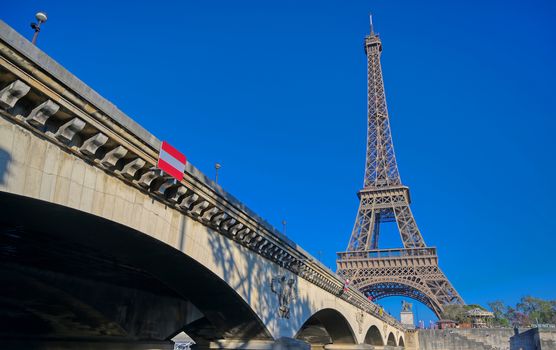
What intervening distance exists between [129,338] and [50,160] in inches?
558

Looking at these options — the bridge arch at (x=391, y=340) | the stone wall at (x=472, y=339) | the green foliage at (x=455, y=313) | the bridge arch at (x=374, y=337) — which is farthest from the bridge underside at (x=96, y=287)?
the green foliage at (x=455, y=313)

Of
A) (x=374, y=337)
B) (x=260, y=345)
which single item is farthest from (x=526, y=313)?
(x=260, y=345)

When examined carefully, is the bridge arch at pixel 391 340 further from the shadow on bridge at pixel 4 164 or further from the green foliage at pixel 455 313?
the shadow on bridge at pixel 4 164

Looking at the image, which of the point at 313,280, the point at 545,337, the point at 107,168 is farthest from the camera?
the point at 545,337

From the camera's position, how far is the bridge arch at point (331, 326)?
1086 inches

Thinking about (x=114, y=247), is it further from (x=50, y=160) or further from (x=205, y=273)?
(x=50, y=160)

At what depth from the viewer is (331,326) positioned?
30859 mm

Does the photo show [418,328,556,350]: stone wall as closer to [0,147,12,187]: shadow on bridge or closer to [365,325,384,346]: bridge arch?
[365,325,384,346]: bridge arch

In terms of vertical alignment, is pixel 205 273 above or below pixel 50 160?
below

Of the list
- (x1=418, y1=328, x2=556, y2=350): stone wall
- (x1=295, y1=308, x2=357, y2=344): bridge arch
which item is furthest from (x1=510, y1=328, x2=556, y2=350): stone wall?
(x1=295, y1=308, x2=357, y2=344): bridge arch

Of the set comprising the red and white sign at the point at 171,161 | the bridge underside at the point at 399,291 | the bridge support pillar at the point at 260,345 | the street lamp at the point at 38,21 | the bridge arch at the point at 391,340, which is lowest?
the bridge support pillar at the point at 260,345

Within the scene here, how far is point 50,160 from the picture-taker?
7.48 m

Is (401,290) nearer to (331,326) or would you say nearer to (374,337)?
(374,337)

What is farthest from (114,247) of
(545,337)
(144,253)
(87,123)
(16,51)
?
(545,337)
